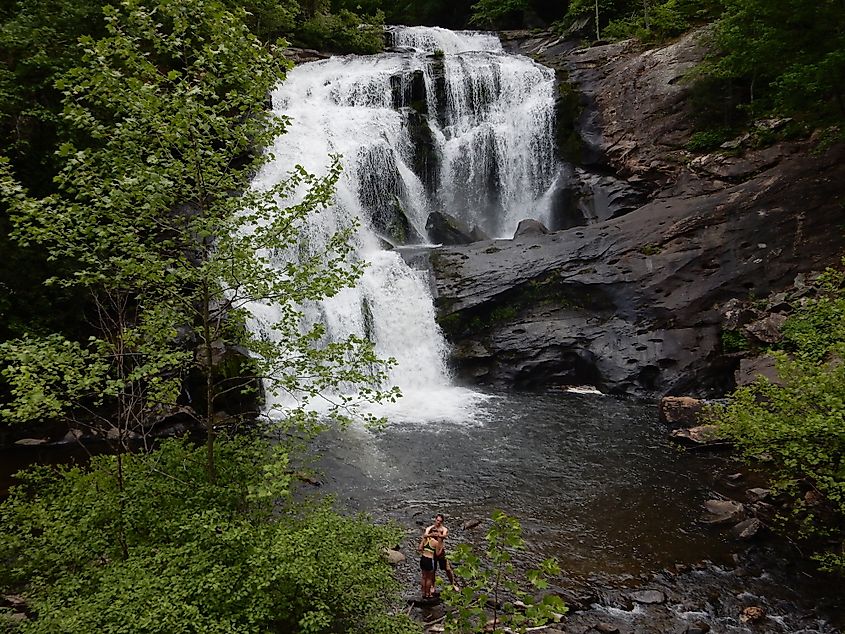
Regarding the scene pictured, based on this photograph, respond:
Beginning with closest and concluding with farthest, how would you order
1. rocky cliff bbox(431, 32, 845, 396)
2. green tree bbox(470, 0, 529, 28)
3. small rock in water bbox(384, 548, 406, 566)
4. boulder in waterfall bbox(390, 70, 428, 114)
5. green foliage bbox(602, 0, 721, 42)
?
1. small rock in water bbox(384, 548, 406, 566)
2. rocky cliff bbox(431, 32, 845, 396)
3. green foliage bbox(602, 0, 721, 42)
4. boulder in waterfall bbox(390, 70, 428, 114)
5. green tree bbox(470, 0, 529, 28)

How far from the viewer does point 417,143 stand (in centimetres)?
2584

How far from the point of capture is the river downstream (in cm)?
771

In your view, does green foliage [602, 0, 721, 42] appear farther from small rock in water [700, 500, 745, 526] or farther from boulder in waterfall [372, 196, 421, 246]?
small rock in water [700, 500, 745, 526]

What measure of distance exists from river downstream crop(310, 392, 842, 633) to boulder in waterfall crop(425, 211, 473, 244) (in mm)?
9339

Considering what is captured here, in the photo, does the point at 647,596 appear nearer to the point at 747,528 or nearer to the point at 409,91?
the point at 747,528

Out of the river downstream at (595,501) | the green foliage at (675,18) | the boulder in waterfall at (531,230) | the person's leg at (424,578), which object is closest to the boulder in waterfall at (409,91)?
the boulder in waterfall at (531,230)

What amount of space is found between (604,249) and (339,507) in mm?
14324

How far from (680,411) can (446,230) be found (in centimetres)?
1289

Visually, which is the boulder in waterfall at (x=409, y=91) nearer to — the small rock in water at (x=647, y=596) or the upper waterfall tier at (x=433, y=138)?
the upper waterfall tier at (x=433, y=138)

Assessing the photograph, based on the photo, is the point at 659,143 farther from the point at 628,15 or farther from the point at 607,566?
the point at 607,566

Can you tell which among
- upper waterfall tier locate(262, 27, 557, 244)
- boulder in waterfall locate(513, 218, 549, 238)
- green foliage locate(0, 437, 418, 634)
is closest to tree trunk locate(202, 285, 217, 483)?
green foliage locate(0, 437, 418, 634)

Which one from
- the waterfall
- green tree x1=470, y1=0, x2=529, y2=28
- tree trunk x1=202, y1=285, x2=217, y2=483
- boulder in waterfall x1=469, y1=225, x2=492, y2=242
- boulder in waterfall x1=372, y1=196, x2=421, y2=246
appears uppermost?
green tree x1=470, y1=0, x2=529, y2=28

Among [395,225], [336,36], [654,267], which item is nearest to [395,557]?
[654,267]

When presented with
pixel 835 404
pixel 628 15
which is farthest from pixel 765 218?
pixel 628 15
